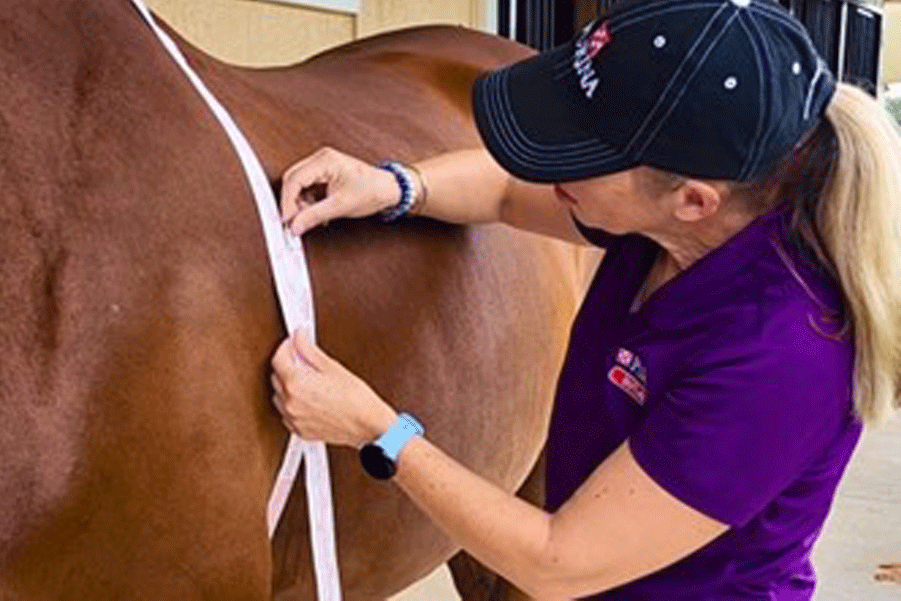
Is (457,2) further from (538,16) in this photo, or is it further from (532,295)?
(532,295)

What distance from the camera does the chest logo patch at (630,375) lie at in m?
1.12

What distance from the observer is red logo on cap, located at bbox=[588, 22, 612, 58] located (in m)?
1.02

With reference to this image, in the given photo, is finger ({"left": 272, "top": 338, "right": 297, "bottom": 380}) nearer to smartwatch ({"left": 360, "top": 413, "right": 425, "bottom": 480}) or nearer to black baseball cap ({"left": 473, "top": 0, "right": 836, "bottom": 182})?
smartwatch ({"left": 360, "top": 413, "right": 425, "bottom": 480})

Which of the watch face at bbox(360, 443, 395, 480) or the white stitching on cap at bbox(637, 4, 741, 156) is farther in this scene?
the watch face at bbox(360, 443, 395, 480)

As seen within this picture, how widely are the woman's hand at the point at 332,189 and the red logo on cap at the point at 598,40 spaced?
0.97ft

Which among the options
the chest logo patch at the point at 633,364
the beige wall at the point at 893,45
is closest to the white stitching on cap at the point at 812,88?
the chest logo patch at the point at 633,364

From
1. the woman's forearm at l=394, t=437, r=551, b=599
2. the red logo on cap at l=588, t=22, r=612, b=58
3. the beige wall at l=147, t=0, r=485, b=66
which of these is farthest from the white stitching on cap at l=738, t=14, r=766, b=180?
the beige wall at l=147, t=0, r=485, b=66

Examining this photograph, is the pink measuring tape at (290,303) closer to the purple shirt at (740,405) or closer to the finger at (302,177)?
the finger at (302,177)

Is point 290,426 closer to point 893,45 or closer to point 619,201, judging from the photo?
point 619,201

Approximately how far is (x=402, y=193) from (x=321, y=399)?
1.11 feet

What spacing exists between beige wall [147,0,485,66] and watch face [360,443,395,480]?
1.52 m

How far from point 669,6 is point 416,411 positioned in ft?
1.76

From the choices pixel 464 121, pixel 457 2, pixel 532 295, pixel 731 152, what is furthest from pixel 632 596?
pixel 457 2

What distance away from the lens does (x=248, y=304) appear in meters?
1.05
